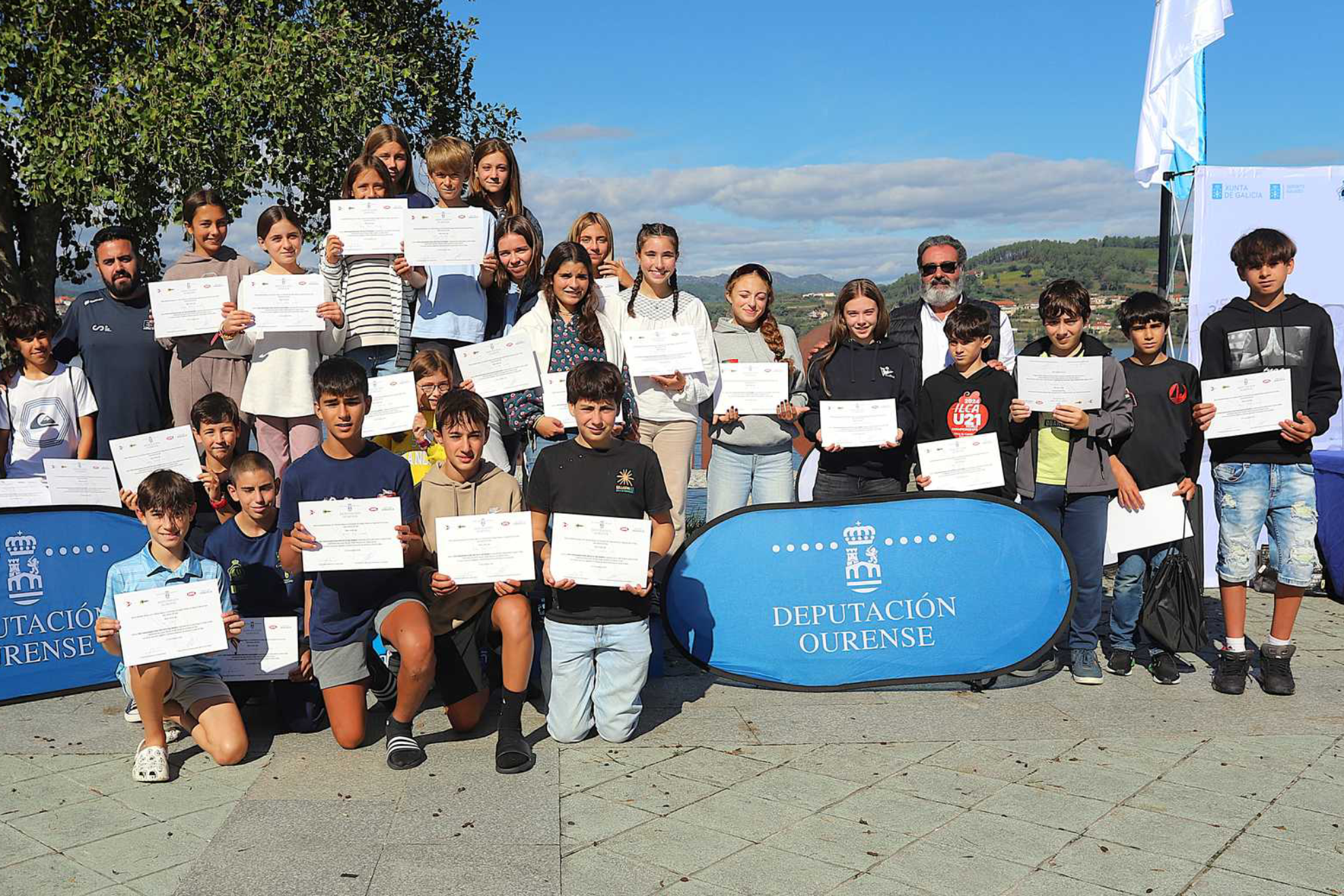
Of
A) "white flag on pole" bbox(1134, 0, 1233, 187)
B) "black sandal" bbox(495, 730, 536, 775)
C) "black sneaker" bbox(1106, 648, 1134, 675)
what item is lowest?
"black sneaker" bbox(1106, 648, 1134, 675)

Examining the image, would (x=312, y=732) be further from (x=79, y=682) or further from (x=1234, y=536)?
(x=1234, y=536)

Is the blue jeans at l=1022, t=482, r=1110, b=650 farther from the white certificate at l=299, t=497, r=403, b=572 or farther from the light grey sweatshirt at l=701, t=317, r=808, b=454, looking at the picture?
the white certificate at l=299, t=497, r=403, b=572

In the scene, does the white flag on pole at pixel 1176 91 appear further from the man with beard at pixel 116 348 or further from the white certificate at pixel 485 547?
the man with beard at pixel 116 348

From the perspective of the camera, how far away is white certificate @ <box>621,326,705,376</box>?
5574mm

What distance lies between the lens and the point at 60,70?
409 inches

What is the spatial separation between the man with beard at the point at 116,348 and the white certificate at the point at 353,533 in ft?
6.28

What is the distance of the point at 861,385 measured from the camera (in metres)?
5.81

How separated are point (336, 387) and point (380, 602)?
0.96 m

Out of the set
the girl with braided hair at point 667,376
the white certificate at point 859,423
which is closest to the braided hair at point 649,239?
the girl with braided hair at point 667,376

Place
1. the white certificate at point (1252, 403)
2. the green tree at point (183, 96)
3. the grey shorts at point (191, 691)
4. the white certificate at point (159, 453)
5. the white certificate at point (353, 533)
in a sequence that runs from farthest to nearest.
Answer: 1. the green tree at point (183, 96)
2. the white certificate at point (159, 453)
3. the white certificate at point (1252, 403)
4. the grey shorts at point (191, 691)
5. the white certificate at point (353, 533)

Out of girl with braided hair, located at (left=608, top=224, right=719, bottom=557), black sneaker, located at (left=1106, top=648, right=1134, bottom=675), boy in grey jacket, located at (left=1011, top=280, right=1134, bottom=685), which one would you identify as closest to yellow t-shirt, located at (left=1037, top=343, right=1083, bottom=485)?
boy in grey jacket, located at (left=1011, top=280, right=1134, bottom=685)

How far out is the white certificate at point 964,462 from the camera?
5414mm

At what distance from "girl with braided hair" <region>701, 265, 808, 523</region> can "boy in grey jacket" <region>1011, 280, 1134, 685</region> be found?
1.18m

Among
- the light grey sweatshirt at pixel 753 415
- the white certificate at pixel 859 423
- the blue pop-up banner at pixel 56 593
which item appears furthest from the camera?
the light grey sweatshirt at pixel 753 415
